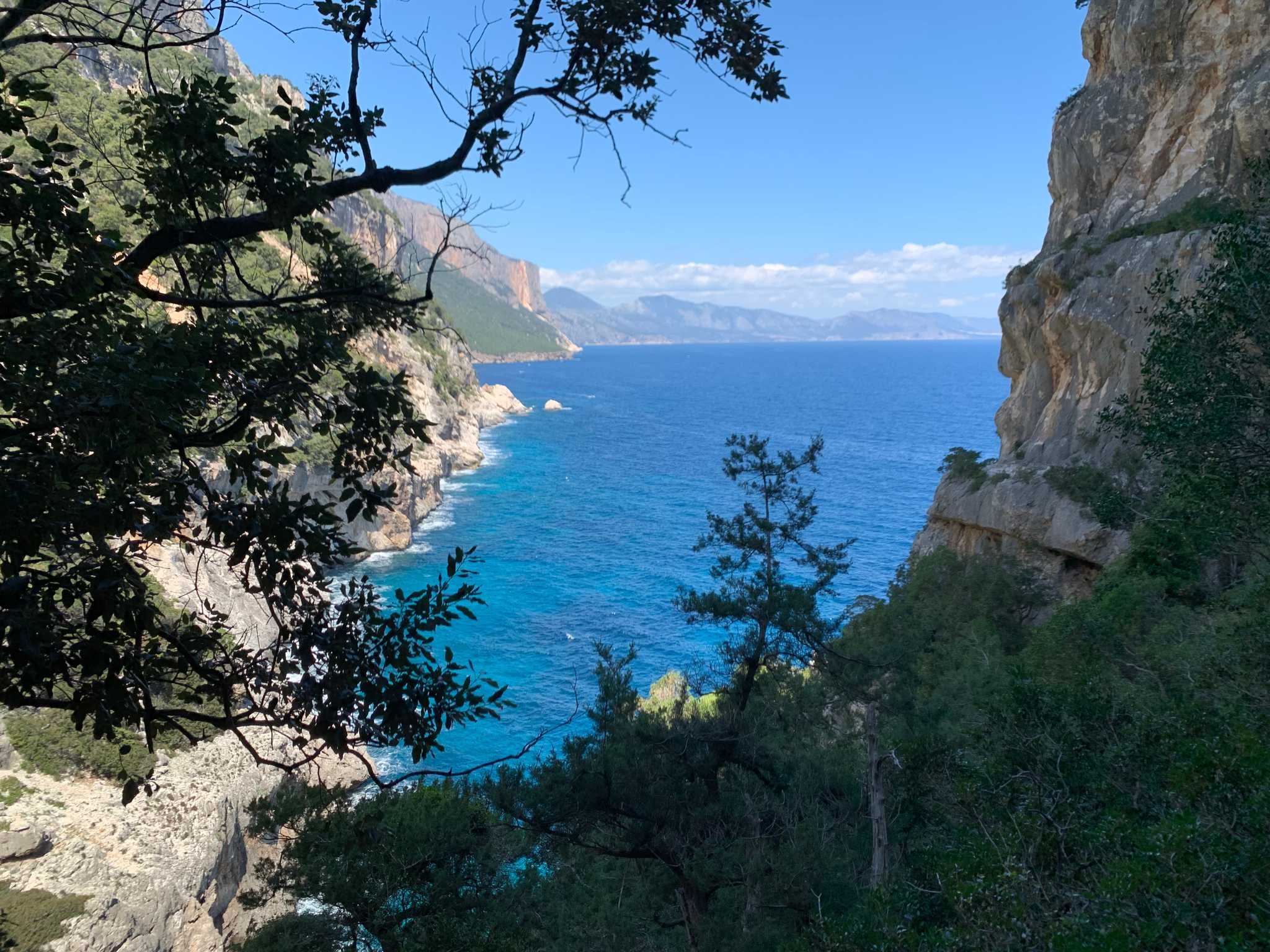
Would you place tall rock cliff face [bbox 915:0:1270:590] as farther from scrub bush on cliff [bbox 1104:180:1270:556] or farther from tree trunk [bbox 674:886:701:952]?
tree trunk [bbox 674:886:701:952]

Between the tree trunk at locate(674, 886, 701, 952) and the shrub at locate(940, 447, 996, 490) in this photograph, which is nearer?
the tree trunk at locate(674, 886, 701, 952)

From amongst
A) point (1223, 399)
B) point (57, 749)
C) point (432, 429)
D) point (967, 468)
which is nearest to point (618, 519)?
point (432, 429)

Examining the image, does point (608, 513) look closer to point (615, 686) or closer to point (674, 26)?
point (615, 686)

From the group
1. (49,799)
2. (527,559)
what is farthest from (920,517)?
(49,799)

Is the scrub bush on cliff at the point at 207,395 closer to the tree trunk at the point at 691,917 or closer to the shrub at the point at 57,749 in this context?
the tree trunk at the point at 691,917

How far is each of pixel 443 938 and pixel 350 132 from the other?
31.4ft

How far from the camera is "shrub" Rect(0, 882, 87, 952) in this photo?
13.3 metres

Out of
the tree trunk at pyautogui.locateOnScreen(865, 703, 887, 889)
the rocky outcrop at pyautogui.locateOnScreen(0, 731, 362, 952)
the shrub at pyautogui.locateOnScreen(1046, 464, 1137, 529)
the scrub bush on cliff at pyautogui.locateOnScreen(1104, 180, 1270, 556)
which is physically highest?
the scrub bush on cliff at pyautogui.locateOnScreen(1104, 180, 1270, 556)

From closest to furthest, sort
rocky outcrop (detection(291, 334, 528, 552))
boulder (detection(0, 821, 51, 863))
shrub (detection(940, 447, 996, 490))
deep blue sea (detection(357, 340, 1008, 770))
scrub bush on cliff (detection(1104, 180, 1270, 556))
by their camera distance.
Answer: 1. scrub bush on cliff (detection(1104, 180, 1270, 556))
2. boulder (detection(0, 821, 51, 863))
3. shrub (detection(940, 447, 996, 490))
4. deep blue sea (detection(357, 340, 1008, 770))
5. rocky outcrop (detection(291, 334, 528, 552))

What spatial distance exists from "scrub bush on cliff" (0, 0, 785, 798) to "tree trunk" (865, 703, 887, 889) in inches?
295

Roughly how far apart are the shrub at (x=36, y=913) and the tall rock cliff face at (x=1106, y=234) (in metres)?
26.1

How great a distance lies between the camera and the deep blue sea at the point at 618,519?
38125mm

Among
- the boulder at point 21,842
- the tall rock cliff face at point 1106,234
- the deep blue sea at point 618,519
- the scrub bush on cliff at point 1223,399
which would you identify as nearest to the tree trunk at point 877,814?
the scrub bush on cliff at point 1223,399

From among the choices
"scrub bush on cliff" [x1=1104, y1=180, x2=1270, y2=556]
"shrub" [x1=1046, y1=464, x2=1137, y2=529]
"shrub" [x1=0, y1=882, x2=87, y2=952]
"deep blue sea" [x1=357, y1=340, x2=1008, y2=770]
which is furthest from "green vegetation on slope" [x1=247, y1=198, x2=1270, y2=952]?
"shrub" [x1=0, y1=882, x2=87, y2=952]
